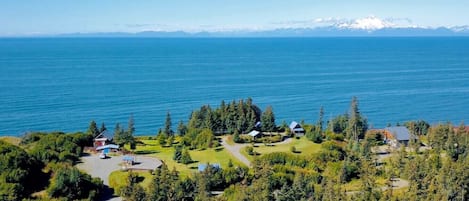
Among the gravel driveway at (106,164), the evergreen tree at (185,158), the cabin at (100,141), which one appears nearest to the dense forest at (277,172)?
the evergreen tree at (185,158)

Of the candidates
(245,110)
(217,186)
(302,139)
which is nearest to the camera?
(217,186)

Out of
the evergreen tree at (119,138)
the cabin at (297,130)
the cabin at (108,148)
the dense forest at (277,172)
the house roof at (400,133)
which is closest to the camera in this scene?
the dense forest at (277,172)

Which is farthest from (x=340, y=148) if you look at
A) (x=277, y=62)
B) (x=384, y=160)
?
(x=277, y=62)

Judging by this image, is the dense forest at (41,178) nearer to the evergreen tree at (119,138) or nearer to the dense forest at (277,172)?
the dense forest at (277,172)

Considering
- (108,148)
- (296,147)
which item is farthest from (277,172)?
(108,148)

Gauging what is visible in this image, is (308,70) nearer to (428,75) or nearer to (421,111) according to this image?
(428,75)

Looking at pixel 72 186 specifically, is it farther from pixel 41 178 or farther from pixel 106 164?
pixel 106 164
